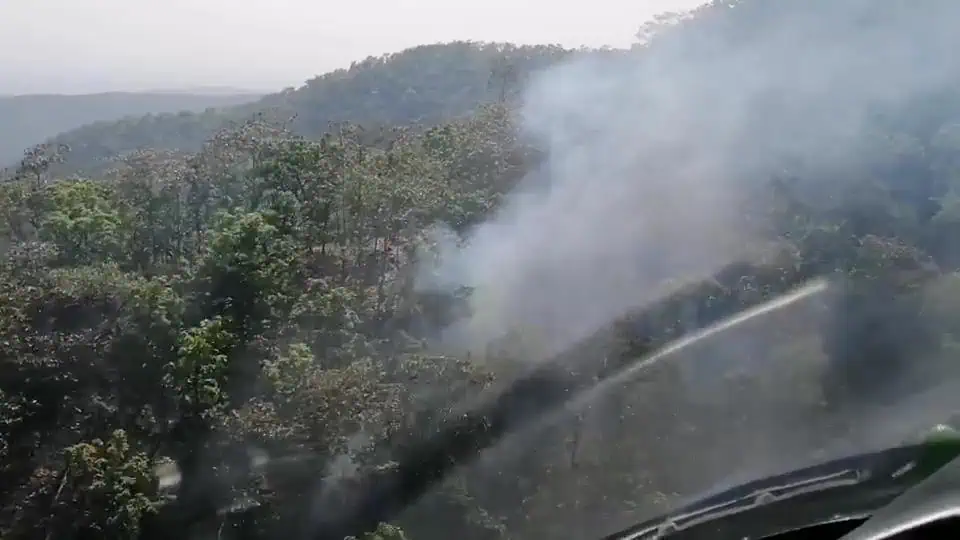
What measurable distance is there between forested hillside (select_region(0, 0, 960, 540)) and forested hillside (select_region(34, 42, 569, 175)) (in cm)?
810

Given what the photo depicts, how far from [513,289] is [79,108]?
2270 cm

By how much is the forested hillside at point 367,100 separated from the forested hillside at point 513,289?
8096mm

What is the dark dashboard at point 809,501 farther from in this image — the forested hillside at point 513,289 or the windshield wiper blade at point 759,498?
the forested hillside at point 513,289

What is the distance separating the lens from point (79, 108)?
27.1 m

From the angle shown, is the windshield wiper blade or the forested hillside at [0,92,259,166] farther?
the forested hillside at [0,92,259,166]

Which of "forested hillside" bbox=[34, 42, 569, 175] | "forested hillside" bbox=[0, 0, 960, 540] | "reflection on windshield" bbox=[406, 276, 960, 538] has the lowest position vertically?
"reflection on windshield" bbox=[406, 276, 960, 538]

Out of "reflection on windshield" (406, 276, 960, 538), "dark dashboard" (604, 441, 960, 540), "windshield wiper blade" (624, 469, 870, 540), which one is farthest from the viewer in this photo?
"reflection on windshield" (406, 276, 960, 538)

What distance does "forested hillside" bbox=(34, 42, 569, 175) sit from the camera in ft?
71.0

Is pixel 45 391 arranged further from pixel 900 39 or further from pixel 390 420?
pixel 900 39

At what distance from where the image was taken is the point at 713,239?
360 inches

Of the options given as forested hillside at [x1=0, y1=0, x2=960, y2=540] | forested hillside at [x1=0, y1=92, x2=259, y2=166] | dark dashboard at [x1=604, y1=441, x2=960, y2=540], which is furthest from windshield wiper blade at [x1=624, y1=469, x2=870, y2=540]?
forested hillside at [x1=0, y1=92, x2=259, y2=166]

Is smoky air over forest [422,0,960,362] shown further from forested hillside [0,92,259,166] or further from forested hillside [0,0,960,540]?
forested hillside [0,92,259,166]

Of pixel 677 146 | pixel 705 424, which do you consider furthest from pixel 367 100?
pixel 705 424

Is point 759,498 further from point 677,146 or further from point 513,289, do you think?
point 677,146
